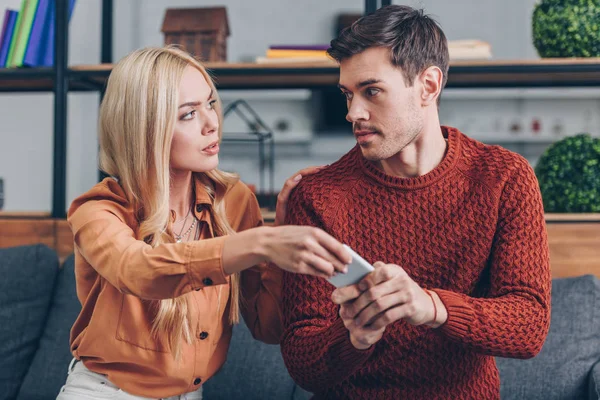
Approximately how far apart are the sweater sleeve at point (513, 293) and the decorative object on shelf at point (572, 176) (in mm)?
652

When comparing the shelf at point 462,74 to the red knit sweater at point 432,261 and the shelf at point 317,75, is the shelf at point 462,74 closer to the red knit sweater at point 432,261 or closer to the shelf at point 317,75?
the shelf at point 317,75

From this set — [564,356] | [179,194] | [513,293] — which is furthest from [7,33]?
[564,356]

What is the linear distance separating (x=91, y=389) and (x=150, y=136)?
0.52 metres

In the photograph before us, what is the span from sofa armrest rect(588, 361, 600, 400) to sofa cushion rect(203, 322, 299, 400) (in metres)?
0.77

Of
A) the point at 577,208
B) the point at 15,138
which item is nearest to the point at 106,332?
the point at 577,208

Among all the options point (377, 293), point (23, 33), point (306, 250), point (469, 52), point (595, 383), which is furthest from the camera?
point (23, 33)

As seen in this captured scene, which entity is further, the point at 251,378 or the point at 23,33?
the point at 23,33

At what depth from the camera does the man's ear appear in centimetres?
134

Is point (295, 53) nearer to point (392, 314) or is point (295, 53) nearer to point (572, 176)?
point (572, 176)

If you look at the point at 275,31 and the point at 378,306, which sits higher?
the point at 275,31

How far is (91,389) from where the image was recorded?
1273 millimetres

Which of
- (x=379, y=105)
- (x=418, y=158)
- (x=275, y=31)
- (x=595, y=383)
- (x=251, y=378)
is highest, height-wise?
(x=275, y=31)

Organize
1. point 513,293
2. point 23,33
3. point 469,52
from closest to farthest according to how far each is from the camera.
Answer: point 513,293
point 469,52
point 23,33

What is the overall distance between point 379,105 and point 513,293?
1.47ft
